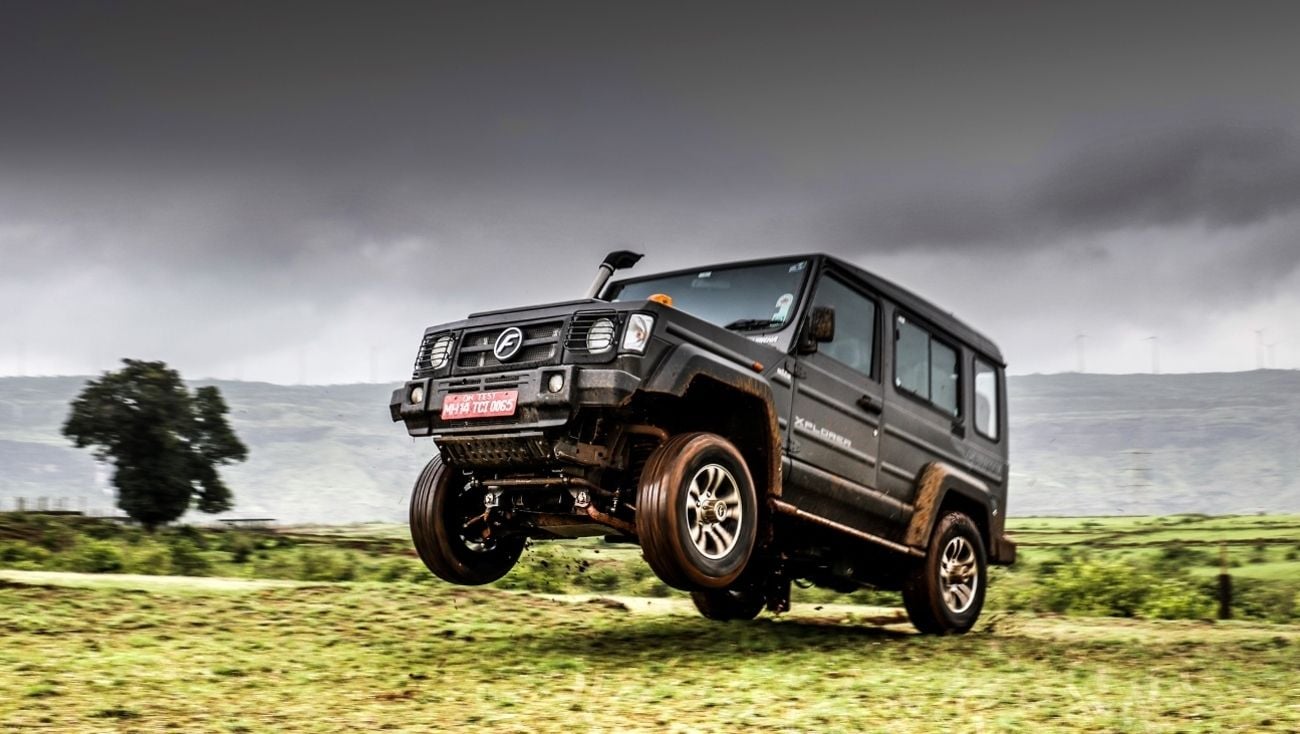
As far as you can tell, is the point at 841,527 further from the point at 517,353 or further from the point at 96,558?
the point at 96,558

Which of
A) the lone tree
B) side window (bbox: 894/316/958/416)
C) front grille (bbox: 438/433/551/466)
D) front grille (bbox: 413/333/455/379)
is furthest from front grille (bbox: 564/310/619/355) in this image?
the lone tree

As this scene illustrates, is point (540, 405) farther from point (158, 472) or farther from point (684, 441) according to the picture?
point (158, 472)

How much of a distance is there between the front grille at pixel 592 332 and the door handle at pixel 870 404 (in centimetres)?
243

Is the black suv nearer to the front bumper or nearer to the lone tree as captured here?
the front bumper

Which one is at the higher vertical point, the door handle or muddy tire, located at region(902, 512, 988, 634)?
the door handle

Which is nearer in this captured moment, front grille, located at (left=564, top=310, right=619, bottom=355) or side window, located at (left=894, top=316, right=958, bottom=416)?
front grille, located at (left=564, top=310, right=619, bottom=355)

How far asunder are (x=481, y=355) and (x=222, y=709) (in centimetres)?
242

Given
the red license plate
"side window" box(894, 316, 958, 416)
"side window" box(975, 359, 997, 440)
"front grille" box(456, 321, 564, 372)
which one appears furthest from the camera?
"side window" box(975, 359, 997, 440)

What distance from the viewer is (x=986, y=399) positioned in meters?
10.6

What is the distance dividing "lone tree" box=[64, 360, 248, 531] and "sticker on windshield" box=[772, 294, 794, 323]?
160 feet

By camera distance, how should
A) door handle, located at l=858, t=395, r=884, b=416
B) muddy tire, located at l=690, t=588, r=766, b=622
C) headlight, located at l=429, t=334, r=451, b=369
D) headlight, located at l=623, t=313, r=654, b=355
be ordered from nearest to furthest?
headlight, located at l=623, t=313, r=654, b=355 < headlight, located at l=429, t=334, r=451, b=369 < door handle, located at l=858, t=395, r=884, b=416 < muddy tire, located at l=690, t=588, r=766, b=622

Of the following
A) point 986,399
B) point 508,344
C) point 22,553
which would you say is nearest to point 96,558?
point 22,553

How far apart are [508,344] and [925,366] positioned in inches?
152

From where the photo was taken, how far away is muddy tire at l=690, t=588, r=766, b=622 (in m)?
10.1
